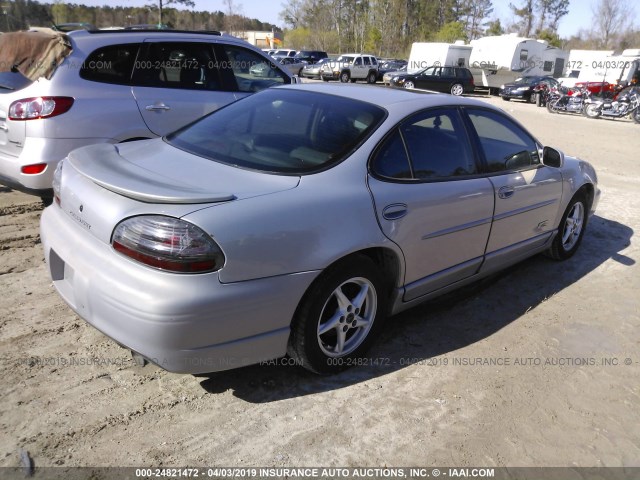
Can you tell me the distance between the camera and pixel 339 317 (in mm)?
2885

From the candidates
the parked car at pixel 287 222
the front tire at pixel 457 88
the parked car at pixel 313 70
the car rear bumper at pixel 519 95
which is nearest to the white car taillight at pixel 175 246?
the parked car at pixel 287 222

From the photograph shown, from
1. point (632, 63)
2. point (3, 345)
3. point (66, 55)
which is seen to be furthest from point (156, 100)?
point (632, 63)

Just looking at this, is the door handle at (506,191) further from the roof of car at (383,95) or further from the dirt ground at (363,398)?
the dirt ground at (363,398)

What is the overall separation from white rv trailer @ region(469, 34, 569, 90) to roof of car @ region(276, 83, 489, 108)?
3097cm

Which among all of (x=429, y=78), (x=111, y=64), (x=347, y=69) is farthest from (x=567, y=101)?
(x=111, y=64)

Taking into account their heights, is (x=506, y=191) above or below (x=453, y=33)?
below

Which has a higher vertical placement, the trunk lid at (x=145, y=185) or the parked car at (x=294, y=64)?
the trunk lid at (x=145, y=185)

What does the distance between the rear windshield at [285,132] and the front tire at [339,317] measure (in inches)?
24.0

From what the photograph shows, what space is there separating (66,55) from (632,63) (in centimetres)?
2801

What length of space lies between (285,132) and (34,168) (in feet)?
8.24

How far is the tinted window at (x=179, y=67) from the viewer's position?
5.20 metres

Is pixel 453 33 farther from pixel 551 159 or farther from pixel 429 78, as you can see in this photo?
pixel 551 159

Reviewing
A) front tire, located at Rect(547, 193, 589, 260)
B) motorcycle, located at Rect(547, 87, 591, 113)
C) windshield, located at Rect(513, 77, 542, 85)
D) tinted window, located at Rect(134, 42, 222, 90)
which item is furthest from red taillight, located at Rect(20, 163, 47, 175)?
windshield, located at Rect(513, 77, 542, 85)

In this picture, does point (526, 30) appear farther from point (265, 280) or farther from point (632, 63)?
point (265, 280)
